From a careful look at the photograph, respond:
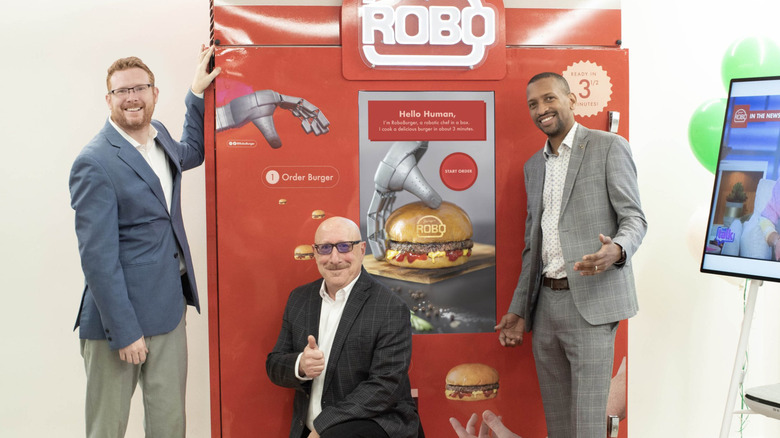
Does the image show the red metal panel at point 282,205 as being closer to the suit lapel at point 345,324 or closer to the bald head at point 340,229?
the bald head at point 340,229

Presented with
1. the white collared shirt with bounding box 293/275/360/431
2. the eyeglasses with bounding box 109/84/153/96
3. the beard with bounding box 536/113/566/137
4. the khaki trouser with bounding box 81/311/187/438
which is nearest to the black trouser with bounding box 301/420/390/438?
the white collared shirt with bounding box 293/275/360/431

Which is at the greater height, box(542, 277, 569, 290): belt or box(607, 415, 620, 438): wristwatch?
box(542, 277, 569, 290): belt

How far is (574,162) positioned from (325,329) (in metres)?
1.26

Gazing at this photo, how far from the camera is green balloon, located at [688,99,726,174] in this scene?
3.56 metres

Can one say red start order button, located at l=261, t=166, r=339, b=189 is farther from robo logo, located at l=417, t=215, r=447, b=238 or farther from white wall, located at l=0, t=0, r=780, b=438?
white wall, located at l=0, t=0, r=780, b=438

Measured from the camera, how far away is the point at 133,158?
260 centimetres

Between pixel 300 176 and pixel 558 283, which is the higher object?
pixel 300 176

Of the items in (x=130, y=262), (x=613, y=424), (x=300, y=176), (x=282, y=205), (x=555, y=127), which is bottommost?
(x=613, y=424)

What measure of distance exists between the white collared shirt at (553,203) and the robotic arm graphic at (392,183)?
0.52m

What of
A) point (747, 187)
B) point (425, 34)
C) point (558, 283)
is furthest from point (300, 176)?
point (747, 187)

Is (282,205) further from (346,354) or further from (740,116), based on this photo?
(740,116)

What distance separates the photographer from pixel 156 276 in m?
2.64

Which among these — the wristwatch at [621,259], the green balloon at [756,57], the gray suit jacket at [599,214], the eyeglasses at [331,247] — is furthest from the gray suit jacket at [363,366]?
the green balloon at [756,57]

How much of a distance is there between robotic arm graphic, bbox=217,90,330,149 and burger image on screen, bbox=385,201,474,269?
54cm
